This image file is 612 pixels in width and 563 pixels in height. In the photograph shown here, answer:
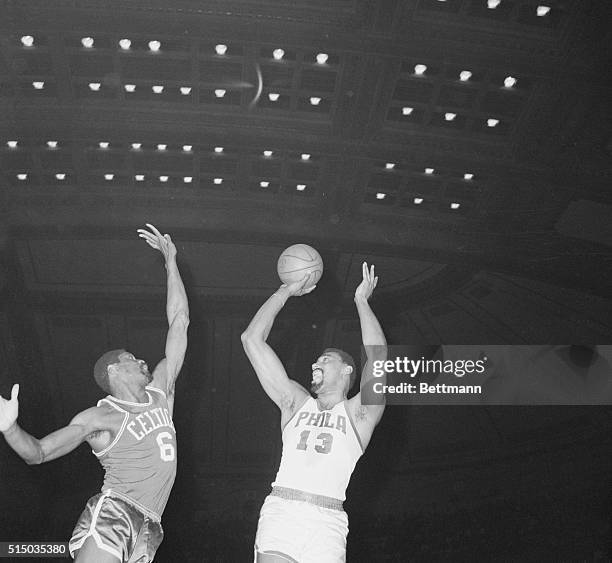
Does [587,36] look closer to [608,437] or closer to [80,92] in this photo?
[80,92]

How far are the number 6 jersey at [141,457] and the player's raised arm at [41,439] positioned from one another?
21 centimetres

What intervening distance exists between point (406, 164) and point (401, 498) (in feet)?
26.0

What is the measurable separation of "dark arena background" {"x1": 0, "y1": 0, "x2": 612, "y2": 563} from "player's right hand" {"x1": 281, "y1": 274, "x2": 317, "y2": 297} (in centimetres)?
364

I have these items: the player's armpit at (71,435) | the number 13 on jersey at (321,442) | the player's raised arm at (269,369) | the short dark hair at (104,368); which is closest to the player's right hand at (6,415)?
the player's armpit at (71,435)

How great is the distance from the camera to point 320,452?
471cm

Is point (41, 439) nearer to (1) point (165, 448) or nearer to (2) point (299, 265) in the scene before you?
(1) point (165, 448)

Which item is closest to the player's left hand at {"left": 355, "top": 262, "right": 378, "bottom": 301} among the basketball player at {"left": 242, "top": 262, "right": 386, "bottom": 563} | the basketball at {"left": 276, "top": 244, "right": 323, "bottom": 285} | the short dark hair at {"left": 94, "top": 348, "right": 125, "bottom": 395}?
the basketball player at {"left": 242, "top": 262, "right": 386, "bottom": 563}

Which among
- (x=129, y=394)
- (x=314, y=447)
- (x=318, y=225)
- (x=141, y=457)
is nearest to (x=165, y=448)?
(x=141, y=457)

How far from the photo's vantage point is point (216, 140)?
9.33 m

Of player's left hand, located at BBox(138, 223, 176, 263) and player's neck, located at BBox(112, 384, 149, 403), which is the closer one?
player's neck, located at BBox(112, 384, 149, 403)

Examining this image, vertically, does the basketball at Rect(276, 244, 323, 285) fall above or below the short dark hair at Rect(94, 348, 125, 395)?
above

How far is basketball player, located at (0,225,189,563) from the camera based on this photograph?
15.0ft

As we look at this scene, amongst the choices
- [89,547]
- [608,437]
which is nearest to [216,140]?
[89,547]

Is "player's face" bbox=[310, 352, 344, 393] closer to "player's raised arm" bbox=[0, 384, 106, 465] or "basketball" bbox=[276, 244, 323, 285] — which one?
"basketball" bbox=[276, 244, 323, 285]
